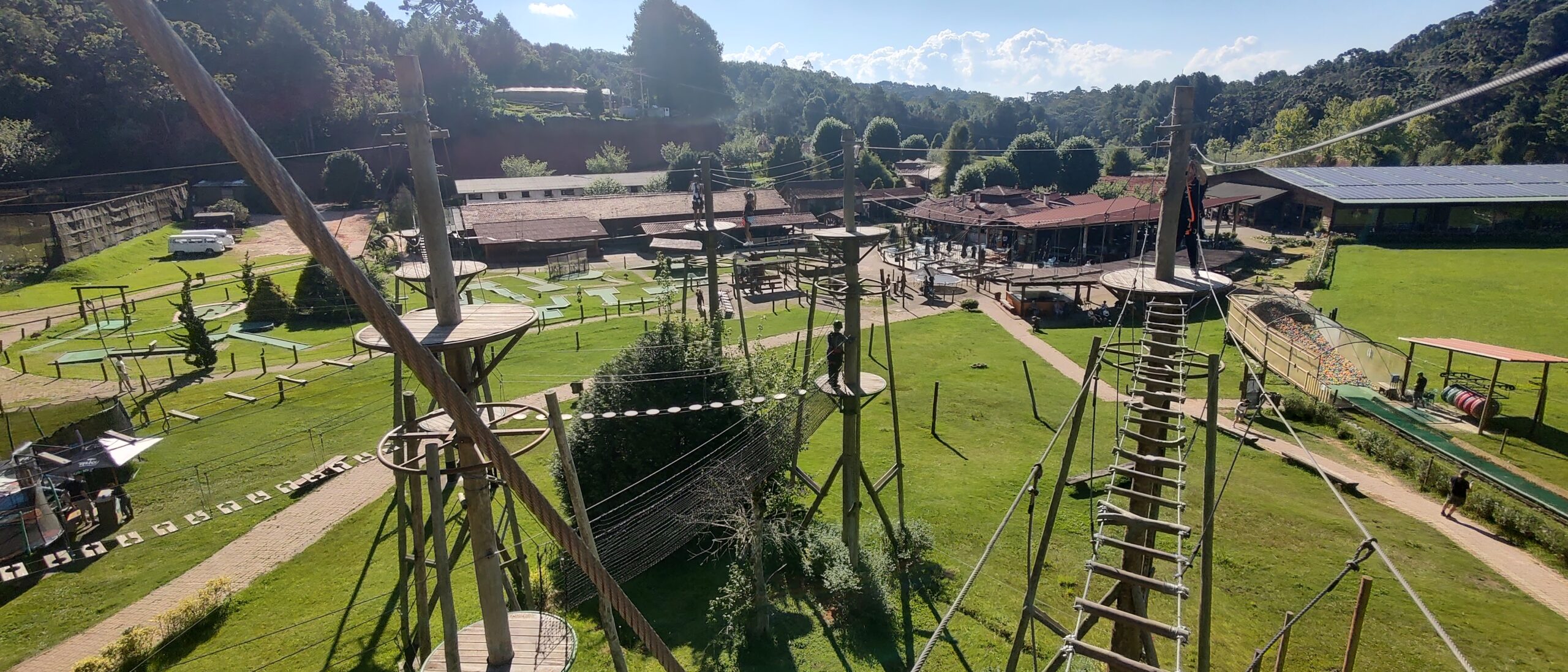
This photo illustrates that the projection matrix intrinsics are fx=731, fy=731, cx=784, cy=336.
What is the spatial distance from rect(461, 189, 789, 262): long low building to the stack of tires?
3519cm

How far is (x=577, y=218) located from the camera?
47125 millimetres

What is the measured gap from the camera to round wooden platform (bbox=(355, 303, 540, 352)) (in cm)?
514

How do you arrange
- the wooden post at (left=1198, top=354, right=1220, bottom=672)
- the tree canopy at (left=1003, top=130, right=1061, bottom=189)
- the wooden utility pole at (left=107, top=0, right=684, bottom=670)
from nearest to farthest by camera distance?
1. the wooden utility pole at (left=107, top=0, right=684, bottom=670)
2. the wooden post at (left=1198, top=354, right=1220, bottom=672)
3. the tree canopy at (left=1003, top=130, right=1061, bottom=189)

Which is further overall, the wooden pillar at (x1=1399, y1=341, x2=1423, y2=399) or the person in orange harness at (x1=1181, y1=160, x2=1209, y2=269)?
A: the wooden pillar at (x1=1399, y1=341, x2=1423, y2=399)

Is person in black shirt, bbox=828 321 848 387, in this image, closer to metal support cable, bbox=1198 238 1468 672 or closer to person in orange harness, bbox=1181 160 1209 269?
person in orange harness, bbox=1181 160 1209 269

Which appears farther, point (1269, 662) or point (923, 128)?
point (923, 128)

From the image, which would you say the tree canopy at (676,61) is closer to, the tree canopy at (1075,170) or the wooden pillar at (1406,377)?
the tree canopy at (1075,170)

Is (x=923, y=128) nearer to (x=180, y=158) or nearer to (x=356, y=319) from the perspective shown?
(x=180, y=158)

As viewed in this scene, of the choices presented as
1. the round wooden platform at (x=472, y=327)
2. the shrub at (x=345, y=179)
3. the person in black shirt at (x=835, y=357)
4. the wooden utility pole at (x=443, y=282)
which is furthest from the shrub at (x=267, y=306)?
the shrub at (x=345, y=179)

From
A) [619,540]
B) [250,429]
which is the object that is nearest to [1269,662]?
[619,540]

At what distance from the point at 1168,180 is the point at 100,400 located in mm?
24972

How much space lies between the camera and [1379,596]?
11.1m

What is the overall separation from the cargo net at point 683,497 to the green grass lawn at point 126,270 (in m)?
32.8

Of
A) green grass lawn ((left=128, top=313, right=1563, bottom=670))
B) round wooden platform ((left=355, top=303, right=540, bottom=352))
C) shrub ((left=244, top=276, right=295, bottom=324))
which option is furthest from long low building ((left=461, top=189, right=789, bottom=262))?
round wooden platform ((left=355, top=303, right=540, bottom=352))
